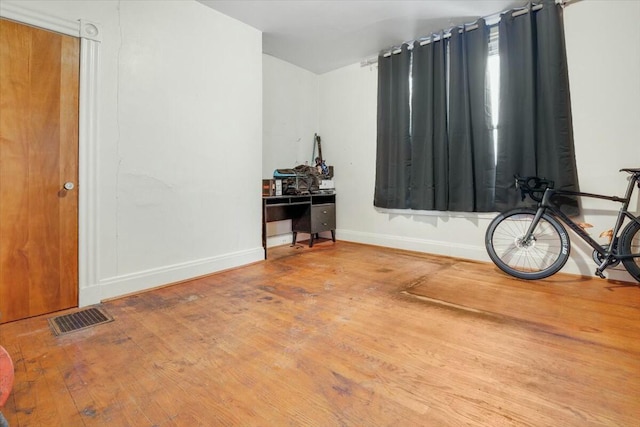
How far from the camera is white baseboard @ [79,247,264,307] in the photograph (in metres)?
2.25

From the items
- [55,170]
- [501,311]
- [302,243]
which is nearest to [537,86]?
[501,311]

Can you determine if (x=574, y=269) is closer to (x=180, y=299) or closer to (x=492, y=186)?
(x=492, y=186)

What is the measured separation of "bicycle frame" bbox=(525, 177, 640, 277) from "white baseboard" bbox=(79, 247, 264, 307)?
289 centimetres

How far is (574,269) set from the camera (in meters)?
2.85

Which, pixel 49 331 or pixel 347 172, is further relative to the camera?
pixel 347 172

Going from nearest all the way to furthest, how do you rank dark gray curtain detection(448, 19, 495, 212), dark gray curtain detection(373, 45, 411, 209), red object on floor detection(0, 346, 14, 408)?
1. red object on floor detection(0, 346, 14, 408)
2. dark gray curtain detection(448, 19, 495, 212)
3. dark gray curtain detection(373, 45, 411, 209)

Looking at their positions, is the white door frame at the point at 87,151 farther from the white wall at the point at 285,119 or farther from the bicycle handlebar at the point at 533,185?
the bicycle handlebar at the point at 533,185

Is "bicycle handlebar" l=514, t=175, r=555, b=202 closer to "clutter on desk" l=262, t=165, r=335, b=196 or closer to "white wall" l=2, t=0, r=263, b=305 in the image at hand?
"clutter on desk" l=262, t=165, r=335, b=196

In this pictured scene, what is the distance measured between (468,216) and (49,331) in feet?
12.5

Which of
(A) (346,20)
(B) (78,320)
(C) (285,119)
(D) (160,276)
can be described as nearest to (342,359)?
(B) (78,320)

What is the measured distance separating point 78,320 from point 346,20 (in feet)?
11.7

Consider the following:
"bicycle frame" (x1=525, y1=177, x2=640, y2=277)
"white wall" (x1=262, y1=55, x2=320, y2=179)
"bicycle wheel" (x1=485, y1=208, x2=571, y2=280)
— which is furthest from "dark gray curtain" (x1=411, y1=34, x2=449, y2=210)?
"white wall" (x1=262, y1=55, x2=320, y2=179)

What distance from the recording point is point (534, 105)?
2.85m

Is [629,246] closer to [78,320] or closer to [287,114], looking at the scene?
[287,114]
